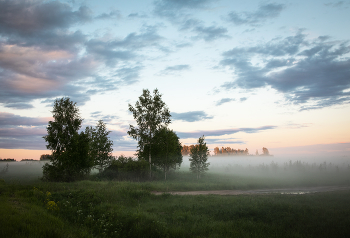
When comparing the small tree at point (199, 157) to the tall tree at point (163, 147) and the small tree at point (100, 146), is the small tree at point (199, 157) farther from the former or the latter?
the small tree at point (100, 146)

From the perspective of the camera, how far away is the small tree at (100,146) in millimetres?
36559

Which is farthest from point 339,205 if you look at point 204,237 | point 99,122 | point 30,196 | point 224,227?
point 99,122

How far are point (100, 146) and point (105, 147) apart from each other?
0.99 metres

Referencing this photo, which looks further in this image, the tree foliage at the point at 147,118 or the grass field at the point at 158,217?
the tree foliage at the point at 147,118

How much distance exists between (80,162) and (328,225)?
29.5 m

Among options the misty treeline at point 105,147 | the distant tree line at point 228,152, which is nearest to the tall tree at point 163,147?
the misty treeline at point 105,147

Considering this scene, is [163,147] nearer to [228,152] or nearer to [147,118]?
[147,118]

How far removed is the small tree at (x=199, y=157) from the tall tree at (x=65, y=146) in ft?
64.7

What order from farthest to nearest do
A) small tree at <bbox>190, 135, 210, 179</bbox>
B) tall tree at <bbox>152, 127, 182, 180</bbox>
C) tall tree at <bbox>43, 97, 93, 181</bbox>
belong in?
small tree at <bbox>190, 135, 210, 179</bbox> → tall tree at <bbox>152, 127, 182, 180</bbox> → tall tree at <bbox>43, 97, 93, 181</bbox>

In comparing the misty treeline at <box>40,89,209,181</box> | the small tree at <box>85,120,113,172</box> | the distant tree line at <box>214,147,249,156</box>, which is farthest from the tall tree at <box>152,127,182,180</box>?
the distant tree line at <box>214,147,249,156</box>

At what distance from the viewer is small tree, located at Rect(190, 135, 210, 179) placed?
3803cm

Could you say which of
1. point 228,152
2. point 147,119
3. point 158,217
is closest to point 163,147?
point 147,119

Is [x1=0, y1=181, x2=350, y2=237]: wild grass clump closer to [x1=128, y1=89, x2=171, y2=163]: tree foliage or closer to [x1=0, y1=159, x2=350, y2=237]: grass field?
[x1=0, y1=159, x2=350, y2=237]: grass field

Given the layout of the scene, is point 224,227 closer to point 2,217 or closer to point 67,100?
point 2,217
